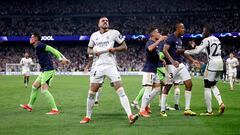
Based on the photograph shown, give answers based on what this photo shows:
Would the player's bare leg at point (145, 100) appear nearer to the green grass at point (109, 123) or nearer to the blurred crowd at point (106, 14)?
the green grass at point (109, 123)

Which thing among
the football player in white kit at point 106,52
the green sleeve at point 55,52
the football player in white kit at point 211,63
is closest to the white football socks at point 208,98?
the football player in white kit at point 211,63

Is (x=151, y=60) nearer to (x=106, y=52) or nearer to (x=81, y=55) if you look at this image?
(x=106, y=52)

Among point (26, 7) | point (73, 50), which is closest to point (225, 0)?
point (73, 50)

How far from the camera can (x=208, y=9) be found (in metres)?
62.3

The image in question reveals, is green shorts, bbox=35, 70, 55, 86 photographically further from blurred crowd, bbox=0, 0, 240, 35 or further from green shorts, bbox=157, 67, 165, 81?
blurred crowd, bbox=0, 0, 240, 35

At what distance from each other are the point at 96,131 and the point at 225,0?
58.3 meters

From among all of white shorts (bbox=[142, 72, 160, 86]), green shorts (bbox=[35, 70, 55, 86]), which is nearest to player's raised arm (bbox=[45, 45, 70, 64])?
green shorts (bbox=[35, 70, 55, 86])

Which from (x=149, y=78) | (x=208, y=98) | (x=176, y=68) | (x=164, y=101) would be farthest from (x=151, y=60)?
(x=208, y=98)

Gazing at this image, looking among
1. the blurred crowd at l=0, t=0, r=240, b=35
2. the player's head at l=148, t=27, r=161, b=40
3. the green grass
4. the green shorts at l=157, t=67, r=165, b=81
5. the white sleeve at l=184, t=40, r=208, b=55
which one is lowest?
the green grass

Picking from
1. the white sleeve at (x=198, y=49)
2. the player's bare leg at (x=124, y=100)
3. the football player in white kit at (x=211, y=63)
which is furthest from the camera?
the football player in white kit at (x=211, y=63)

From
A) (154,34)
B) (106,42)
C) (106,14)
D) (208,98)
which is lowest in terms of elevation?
(208,98)

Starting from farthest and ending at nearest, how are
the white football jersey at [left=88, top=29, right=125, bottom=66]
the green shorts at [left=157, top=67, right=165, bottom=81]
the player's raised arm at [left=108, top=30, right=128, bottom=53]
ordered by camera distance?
the green shorts at [left=157, top=67, right=165, bottom=81], the white football jersey at [left=88, top=29, right=125, bottom=66], the player's raised arm at [left=108, top=30, right=128, bottom=53]

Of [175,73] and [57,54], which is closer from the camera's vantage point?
[175,73]

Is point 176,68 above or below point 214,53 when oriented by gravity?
below
